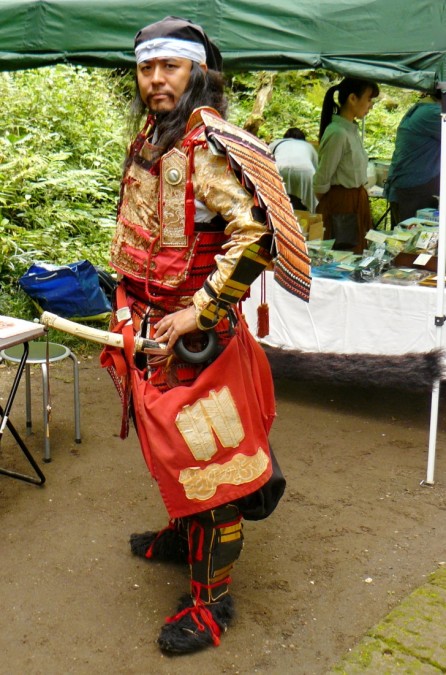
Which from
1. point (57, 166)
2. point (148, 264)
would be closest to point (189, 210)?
point (148, 264)

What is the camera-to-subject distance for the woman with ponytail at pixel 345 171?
6227 millimetres

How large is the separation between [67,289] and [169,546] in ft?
10.6

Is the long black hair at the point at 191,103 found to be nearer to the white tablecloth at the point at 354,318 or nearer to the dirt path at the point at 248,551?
the dirt path at the point at 248,551

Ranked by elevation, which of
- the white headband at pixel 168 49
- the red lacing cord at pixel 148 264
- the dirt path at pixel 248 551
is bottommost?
the dirt path at pixel 248 551

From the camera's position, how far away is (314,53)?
4207 millimetres

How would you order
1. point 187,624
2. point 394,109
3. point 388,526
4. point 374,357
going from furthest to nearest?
point 394,109 < point 374,357 < point 388,526 < point 187,624

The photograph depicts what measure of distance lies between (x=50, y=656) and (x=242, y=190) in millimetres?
1670

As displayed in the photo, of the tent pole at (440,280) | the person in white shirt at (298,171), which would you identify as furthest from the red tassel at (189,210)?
the person in white shirt at (298,171)

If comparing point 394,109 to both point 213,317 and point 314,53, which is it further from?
point 213,317

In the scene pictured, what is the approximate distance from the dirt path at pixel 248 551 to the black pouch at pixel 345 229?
1719 mm

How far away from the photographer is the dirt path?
9.35ft

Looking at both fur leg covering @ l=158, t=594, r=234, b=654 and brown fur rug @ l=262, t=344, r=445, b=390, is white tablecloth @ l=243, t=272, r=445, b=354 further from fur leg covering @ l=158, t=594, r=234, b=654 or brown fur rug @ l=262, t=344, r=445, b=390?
fur leg covering @ l=158, t=594, r=234, b=654

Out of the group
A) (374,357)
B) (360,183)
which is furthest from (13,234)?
(374,357)

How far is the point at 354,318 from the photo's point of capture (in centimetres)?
482
